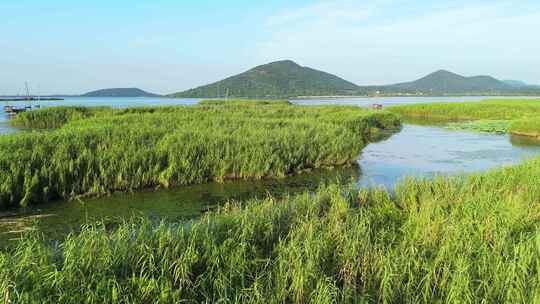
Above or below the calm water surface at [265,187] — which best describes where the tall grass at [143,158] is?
above

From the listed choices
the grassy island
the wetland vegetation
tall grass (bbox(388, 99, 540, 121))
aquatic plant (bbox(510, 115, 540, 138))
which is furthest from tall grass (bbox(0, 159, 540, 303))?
tall grass (bbox(388, 99, 540, 121))

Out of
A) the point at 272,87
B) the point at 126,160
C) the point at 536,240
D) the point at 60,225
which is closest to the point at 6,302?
the point at 60,225

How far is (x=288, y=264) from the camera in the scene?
155 inches

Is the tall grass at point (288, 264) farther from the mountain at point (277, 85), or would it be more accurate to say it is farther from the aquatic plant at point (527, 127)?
the mountain at point (277, 85)

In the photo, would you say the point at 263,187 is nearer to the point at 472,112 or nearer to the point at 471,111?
the point at 472,112

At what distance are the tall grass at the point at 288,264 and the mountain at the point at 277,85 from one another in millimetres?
134093

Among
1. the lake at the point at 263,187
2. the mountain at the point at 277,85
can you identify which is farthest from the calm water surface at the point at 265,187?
the mountain at the point at 277,85

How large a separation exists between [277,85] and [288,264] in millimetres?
160948

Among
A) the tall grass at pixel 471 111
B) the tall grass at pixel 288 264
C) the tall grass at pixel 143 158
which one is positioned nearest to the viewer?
the tall grass at pixel 288 264

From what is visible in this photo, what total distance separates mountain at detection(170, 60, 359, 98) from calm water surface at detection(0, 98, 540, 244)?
400 ft

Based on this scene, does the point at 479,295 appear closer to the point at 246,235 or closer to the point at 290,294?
the point at 290,294

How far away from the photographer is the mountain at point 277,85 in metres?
148

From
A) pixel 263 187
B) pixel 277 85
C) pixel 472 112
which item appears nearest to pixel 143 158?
pixel 263 187

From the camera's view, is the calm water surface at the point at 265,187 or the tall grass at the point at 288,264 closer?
the tall grass at the point at 288,264
